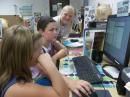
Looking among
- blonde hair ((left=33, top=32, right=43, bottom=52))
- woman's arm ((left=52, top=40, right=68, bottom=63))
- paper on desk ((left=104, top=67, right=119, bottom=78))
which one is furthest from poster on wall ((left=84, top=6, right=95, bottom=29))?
blonde hair ((left=33, top=32, right=43, bottom=52))

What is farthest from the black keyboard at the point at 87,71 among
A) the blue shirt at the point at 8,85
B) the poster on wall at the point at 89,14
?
the poster on wall at the point at 89,14

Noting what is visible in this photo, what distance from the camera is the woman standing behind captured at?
0.98 m

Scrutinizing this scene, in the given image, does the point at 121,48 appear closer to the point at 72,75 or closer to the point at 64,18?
the point at 72,75

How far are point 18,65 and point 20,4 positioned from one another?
5.76 meters

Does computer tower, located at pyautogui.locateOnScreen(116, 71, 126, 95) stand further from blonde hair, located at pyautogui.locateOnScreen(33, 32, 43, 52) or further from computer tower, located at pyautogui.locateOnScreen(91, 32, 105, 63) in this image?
computer tower, located at pyautogui.locateOnScreen(91, 32, 105, 63)

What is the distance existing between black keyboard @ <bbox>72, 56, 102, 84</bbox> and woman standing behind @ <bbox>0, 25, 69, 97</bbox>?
1.23ft

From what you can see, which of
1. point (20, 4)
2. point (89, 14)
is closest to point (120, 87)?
point (89, 14)

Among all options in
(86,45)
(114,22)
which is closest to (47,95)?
(114,22)

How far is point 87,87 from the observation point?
3.86ft

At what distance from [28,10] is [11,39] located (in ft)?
14.7

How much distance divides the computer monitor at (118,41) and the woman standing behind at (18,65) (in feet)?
1.82

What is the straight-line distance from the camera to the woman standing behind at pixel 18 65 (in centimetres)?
98

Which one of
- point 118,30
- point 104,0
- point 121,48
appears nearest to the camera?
point 121,48

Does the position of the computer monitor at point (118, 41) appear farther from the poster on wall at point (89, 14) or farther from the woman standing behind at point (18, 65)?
the poster on wall at point (89, 14)
